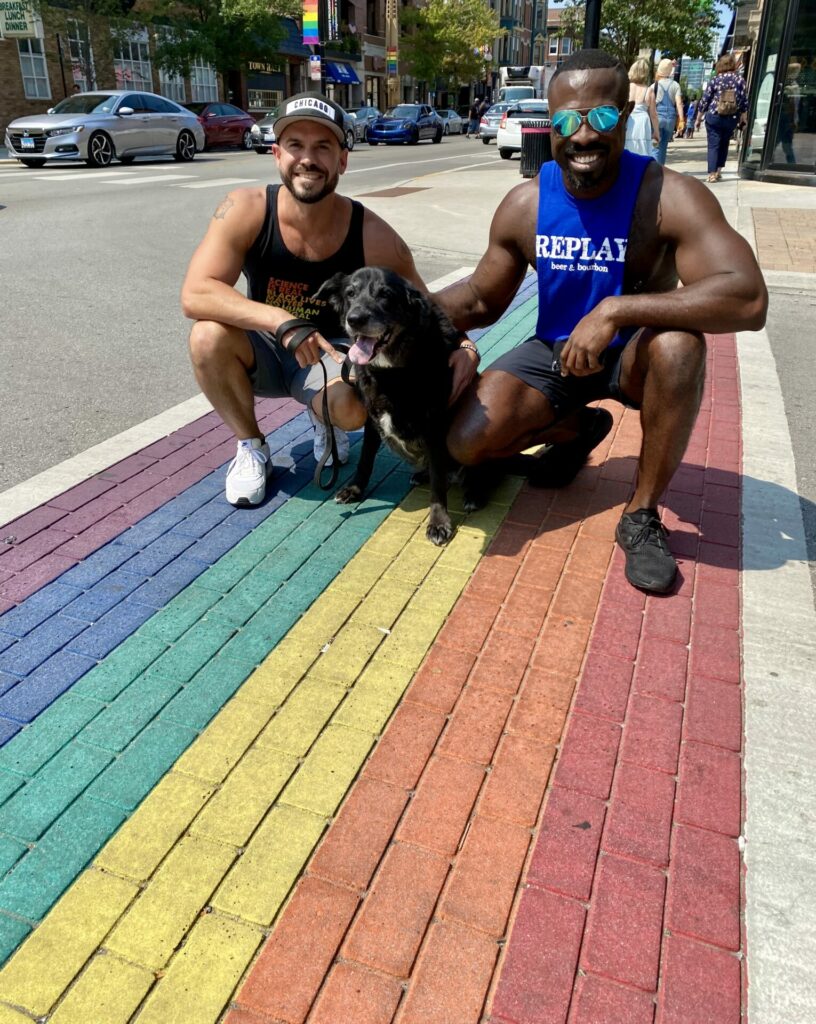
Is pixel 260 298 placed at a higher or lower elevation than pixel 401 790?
higher

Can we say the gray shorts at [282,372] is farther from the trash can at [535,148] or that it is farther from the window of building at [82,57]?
the window of building at [82,57]

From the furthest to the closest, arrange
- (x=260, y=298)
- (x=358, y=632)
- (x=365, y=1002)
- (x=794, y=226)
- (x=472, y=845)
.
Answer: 1. (x=794, y=226)
2. (x=260, y=298)
3. (x=358, y=632)
4. (x=472, y=845)
5. (x=365, y=1002)

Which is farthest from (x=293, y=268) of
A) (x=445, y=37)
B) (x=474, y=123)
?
(x=445, y=37)

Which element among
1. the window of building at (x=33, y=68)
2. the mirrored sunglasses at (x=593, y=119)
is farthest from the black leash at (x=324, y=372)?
the window of building at (x=33, y=68)

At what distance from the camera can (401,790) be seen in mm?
2135

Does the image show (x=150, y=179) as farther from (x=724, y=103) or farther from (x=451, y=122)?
(x=451, y=122)

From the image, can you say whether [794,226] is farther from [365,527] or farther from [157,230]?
[365,527]

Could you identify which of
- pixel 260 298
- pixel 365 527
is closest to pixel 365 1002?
pixel 365 527

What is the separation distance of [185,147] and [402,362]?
2183 centimetres

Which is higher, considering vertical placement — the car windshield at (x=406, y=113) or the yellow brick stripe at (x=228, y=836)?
the car windshield at (x=406, y=113)

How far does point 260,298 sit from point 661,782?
8.73 feet

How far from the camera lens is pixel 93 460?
4.10 m

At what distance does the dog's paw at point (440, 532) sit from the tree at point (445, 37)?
62833 millimetres

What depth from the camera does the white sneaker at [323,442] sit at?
3978mm
